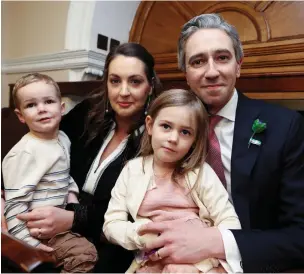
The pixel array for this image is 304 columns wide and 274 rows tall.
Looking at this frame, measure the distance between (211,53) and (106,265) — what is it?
0.92 m

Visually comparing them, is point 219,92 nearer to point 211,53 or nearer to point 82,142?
point 211,53

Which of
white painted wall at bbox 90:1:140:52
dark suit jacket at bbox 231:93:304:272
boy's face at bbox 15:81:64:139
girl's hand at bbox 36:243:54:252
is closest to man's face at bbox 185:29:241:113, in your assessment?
dark suit jacket at bbox 231:93:304:272

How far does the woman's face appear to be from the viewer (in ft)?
4.83

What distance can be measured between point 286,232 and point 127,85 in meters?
0.85

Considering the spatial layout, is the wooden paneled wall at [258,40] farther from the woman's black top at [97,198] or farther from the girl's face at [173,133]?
the girl's face at [173,133]

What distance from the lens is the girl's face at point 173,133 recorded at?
3.74 feet

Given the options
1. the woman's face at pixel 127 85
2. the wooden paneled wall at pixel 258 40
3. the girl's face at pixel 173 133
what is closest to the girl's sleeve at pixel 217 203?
the girl's face at pixel 173 133

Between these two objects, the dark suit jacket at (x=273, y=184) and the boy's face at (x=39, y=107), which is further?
the boy's face at (x=39, y=107)

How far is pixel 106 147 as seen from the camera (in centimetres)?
159

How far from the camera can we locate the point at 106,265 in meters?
1.33

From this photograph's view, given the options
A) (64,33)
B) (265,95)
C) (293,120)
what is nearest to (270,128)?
(293,120)

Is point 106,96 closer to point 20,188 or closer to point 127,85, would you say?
point 127,85

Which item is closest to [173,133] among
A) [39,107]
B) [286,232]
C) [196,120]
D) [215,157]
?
[196,120]

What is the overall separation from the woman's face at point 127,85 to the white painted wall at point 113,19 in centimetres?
119
